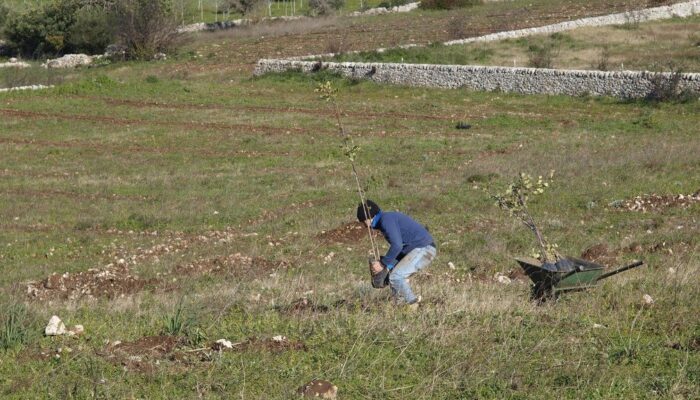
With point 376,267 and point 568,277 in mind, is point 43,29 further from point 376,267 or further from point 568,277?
point 568,277

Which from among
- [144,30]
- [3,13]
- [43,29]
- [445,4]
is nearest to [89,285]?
[144,30]

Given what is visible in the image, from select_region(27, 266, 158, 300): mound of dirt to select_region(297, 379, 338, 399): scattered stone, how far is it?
6665 millimetres

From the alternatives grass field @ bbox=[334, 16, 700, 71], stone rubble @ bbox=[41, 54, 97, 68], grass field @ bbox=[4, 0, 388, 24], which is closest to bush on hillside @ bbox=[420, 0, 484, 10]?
grass field @ bbox=[4, 0, 388, 24]

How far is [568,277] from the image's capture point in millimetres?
8938

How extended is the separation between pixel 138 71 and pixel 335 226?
26.2m

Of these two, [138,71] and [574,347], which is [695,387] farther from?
[138,71]

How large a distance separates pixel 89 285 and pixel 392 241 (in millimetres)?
6359

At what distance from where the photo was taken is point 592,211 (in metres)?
17.4

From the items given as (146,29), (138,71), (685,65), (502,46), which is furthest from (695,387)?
(146,29)

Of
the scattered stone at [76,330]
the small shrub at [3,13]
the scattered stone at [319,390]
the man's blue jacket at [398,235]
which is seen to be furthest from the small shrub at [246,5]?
→ the scattered stone at [319,390]

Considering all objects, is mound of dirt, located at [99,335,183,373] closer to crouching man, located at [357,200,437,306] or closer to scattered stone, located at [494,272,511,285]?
crouching man, located at [357,200,437,306]

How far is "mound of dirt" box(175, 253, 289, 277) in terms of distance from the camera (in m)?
14.3

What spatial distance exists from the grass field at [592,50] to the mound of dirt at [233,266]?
2239 centimetres

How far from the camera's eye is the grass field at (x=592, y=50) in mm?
35219
